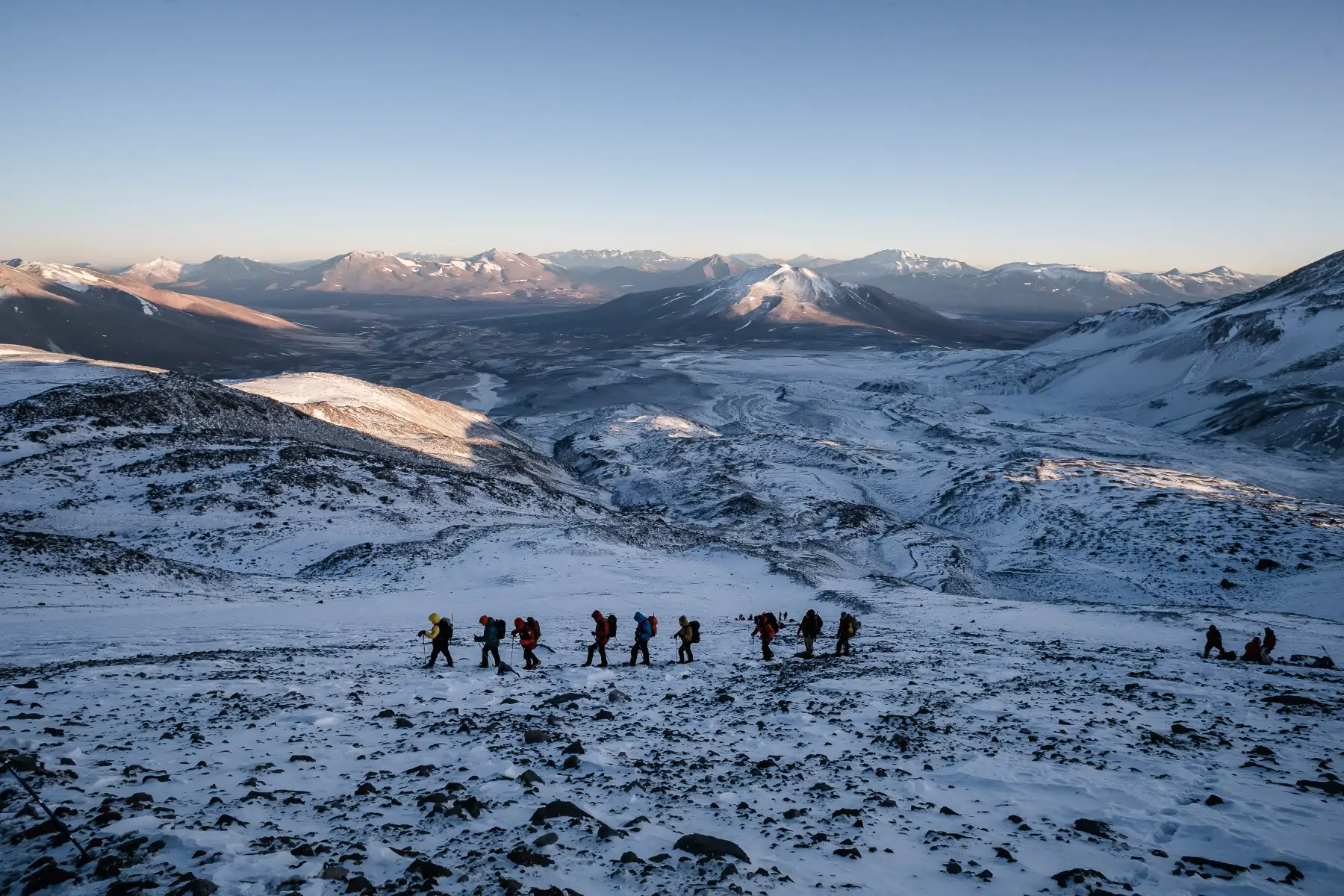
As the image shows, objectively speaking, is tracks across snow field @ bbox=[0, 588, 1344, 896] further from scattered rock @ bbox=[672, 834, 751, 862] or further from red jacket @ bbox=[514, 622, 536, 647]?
red jacket @ bbox=[514, 622, 536, 647]

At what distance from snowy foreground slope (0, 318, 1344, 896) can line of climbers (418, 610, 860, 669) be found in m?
0.55

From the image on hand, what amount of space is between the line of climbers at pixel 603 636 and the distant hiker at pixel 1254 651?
8.27 m

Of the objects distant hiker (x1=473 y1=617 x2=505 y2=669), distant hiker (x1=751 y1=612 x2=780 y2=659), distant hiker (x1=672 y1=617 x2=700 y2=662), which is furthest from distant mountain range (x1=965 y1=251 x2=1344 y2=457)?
distant hiker (x1=473 y1=617 x2=505 y2=669)

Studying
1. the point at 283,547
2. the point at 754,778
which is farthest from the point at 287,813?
the point at 283,547

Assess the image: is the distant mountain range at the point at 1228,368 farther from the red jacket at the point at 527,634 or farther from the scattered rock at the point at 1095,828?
the scattered rock at the point at 1095,828

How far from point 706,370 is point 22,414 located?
117203mm

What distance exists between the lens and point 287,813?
7152 millimetres

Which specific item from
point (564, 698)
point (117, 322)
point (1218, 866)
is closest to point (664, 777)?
point (564, 698)

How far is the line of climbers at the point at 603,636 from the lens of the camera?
14516 mm

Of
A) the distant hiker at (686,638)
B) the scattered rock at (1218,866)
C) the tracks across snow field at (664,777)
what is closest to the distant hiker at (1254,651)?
the tracks across snow field at (664,777)

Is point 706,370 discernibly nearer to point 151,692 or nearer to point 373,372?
point 373,372

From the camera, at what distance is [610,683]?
1354 cm

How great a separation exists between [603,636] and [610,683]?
1653 millimetres

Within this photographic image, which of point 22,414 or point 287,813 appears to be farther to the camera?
point 22,414
